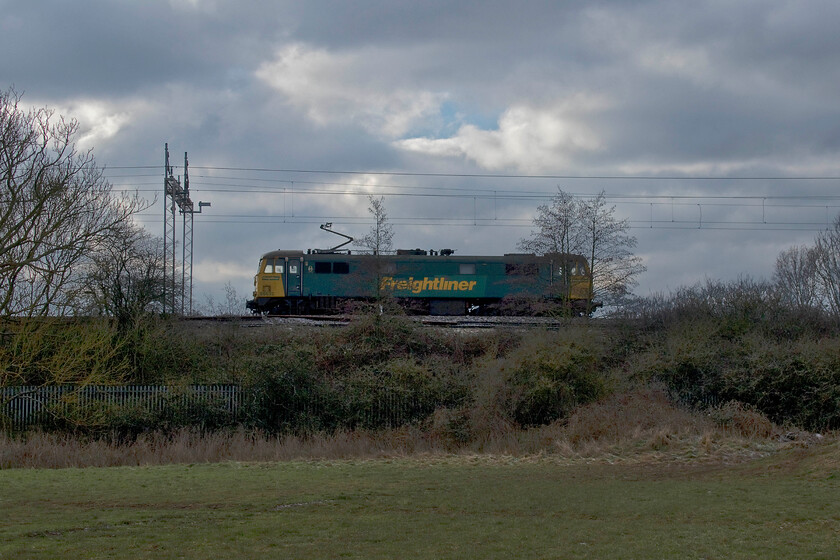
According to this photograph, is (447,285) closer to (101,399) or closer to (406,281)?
(406,281)

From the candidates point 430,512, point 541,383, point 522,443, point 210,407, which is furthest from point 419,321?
point 430,512

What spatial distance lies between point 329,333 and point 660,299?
1422cm

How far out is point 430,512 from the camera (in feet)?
36.2

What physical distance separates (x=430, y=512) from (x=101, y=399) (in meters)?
16.9

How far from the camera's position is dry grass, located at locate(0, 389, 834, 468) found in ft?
61.7

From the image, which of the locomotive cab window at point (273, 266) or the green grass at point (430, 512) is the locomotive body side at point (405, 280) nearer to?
the locomotive cab window at point (273, 266)

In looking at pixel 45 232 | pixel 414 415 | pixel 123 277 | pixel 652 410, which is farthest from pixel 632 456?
pixel 123 277

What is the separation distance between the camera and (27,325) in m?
21.6

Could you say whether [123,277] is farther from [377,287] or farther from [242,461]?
[242,461]

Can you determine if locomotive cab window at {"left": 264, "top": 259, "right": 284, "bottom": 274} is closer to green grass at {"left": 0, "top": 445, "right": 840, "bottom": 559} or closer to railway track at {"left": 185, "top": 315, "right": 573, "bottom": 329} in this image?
railway track at {"left": 185, "top": 315, "right": 573, "bottom": 329}

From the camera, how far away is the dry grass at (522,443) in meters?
18.8

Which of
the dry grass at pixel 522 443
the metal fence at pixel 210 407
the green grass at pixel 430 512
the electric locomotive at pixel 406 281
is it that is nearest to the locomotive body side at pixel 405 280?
the electric locomotive at pixel 406 281

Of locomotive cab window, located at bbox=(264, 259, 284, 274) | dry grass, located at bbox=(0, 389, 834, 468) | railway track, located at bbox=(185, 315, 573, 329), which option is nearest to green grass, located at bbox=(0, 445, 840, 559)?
dry grass, located at bbox=(0, 389, 834, 468)

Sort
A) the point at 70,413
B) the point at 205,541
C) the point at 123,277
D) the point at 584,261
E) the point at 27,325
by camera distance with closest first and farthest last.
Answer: the point at 205,541 → the point at 27,325 → the point at 70,413 → the point at 123,277 → the point at 584,261
